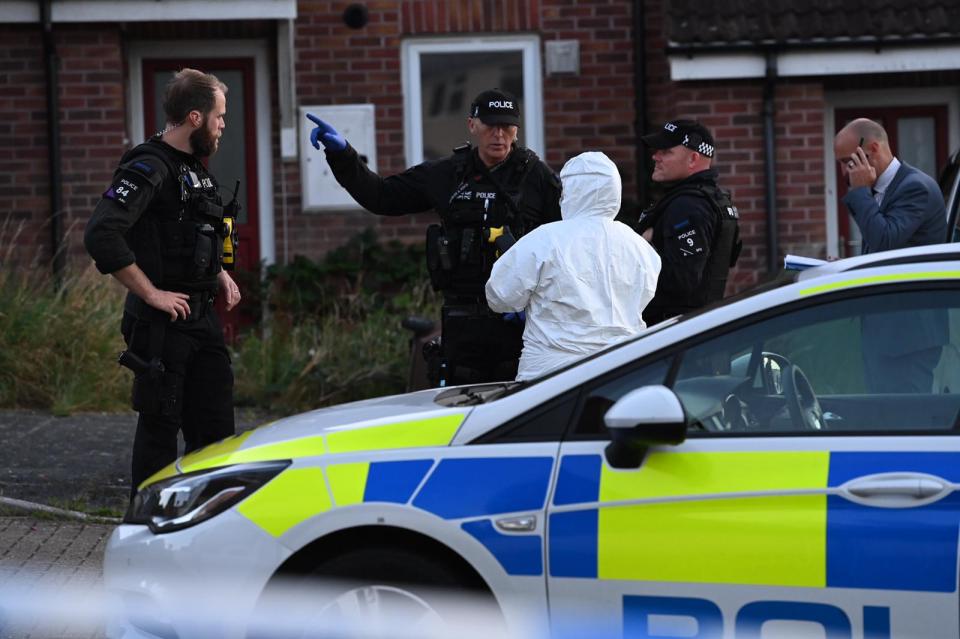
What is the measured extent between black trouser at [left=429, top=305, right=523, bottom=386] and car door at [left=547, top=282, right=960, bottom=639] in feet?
7.71

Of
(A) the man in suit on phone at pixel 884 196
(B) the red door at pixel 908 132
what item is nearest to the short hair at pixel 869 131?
(A) the man in suit on phone at pixel 884 196

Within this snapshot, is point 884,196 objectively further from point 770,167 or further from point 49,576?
point 770,167

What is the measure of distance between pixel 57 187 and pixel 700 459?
8.54 metres

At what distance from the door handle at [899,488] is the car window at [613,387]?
0.59 metres

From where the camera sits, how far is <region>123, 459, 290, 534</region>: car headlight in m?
4.21

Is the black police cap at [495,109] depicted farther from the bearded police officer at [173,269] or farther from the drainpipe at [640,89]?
the drainpipe at [640,89]

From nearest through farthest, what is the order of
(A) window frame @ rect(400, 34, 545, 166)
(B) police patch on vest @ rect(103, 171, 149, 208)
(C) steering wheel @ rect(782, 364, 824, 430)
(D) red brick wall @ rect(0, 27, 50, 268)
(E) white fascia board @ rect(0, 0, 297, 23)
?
1. (C) steering wheel @ rect(782, 364, 824, 430)
2. (B) police patch on vest @ rect(103, 171, 149, 208)
3. (E) white fascia board @ rect(0, 0, 297, 23)
4. (D) red brick wall @ rect(0, 27, 50, 268)
5. (A) window frame @ rect(400, 34, 545, 166)

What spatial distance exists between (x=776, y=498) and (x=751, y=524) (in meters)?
0.09

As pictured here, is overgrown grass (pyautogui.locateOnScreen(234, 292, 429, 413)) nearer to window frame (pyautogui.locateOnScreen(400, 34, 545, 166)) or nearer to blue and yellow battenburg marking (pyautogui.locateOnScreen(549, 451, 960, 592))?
window frame (pyautogui.locateOnScreen(400, 34, 545, 166))

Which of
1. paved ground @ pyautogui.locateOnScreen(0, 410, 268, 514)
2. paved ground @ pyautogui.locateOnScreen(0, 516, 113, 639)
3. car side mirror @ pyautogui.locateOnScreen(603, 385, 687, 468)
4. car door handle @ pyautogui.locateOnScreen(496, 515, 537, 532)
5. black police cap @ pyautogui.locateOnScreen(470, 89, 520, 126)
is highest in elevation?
black police cap @ pyautogui.locateOnScreen(470, 89, 520, 126)

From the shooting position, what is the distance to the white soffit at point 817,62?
11.3m

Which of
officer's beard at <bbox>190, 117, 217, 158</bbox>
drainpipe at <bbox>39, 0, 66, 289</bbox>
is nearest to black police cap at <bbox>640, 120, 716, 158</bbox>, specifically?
officer's beard at <bbox>190, 117, 217, 158</bbox>

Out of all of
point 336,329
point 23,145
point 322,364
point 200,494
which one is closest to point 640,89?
point 336,329

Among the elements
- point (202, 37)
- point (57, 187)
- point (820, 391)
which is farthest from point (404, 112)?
point (820, 391)
